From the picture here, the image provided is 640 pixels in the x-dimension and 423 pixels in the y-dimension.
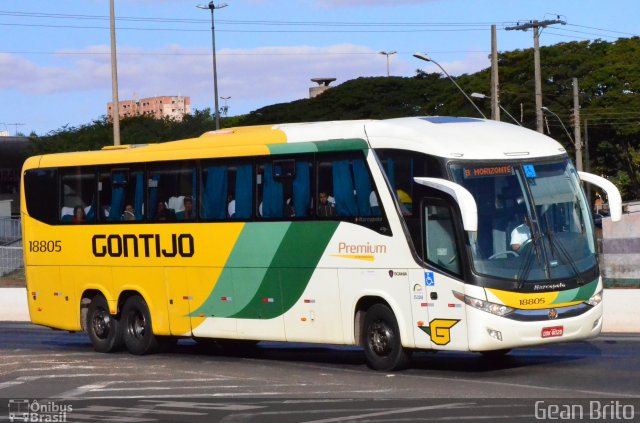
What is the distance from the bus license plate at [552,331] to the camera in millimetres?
16062

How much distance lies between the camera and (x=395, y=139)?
56.3 ft

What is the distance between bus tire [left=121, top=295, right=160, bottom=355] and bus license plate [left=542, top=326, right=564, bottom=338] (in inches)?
298

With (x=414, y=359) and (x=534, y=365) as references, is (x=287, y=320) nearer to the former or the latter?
(x=414, y=359)

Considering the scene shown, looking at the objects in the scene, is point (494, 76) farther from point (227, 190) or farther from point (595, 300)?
point (595, 300)

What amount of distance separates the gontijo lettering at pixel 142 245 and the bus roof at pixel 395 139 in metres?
1.36

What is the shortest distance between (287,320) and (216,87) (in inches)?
2238

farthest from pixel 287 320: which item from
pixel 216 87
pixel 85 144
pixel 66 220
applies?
pixel 85 144

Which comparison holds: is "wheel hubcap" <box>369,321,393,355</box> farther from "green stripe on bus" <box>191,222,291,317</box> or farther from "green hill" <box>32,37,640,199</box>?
"green hill" <box>32,37,640,199</box>

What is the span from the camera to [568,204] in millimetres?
16844

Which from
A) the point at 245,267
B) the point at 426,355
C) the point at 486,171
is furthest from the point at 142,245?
the point at 486,171

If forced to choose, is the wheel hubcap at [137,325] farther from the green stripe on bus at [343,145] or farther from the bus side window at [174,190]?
the green stripe on bus at [343,145]

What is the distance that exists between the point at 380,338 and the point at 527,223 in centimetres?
256

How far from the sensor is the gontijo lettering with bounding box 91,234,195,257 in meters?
20.4

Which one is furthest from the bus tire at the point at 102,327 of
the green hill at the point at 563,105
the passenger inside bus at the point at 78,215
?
the green hill at the point at 563,105
